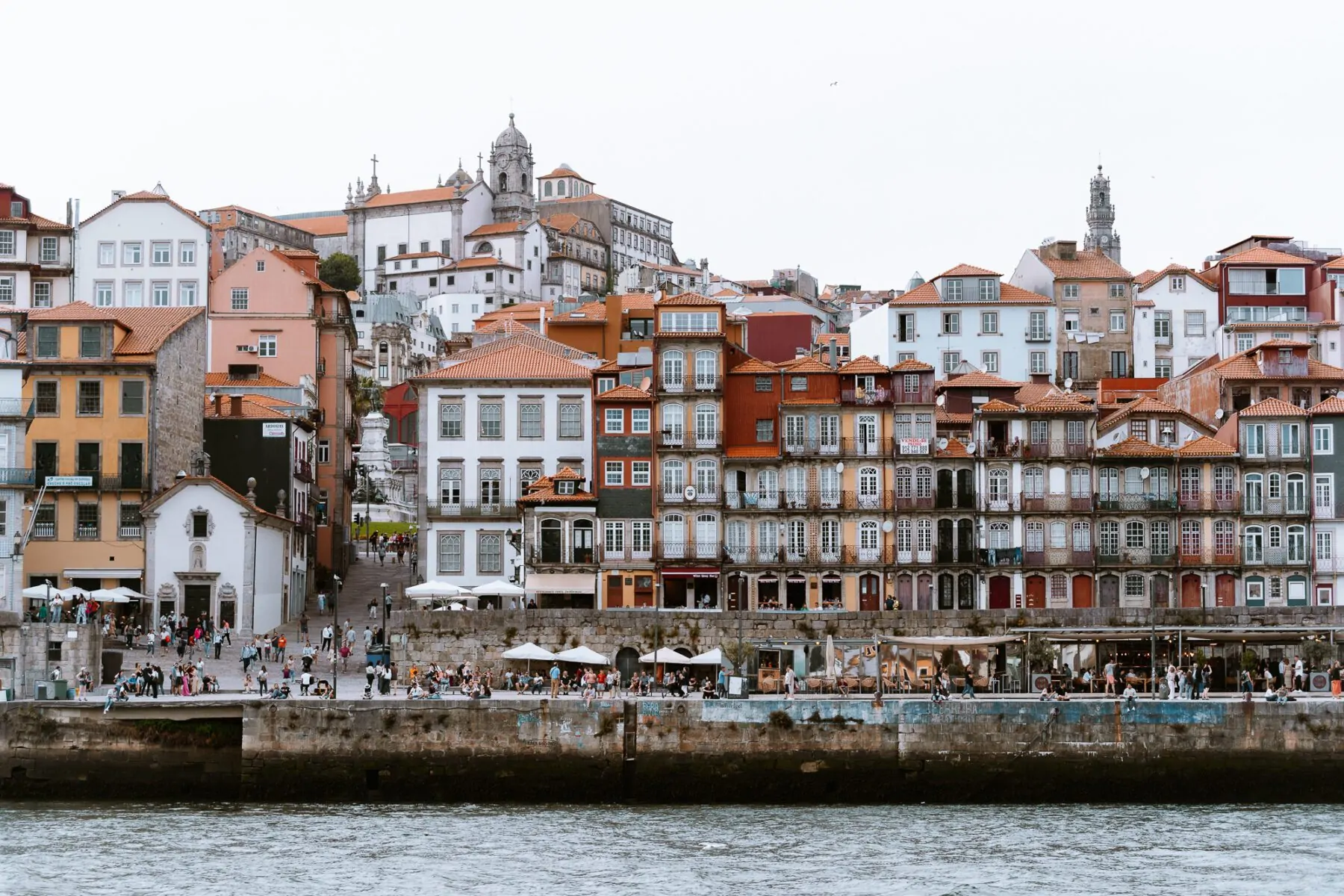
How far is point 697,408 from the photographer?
2857 inches

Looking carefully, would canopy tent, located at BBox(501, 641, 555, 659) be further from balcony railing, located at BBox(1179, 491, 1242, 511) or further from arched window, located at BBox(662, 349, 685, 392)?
balcony railing, located at BBox(1179, 491, 1242, 511)

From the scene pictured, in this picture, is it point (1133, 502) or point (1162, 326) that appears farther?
point (1162, 326)

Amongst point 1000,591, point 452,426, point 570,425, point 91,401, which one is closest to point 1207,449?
point 1000,591

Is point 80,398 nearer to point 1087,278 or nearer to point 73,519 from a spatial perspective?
point 73,519

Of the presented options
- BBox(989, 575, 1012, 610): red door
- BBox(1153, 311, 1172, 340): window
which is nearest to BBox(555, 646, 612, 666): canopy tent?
BBox(989, 575, 1012, 610): red door

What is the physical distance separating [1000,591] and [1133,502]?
5685 mm

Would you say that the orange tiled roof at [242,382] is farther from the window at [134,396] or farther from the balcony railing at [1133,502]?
the balcony railing at [1133,502]

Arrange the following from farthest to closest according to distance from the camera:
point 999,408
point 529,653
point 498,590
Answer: point 999,408 → point 498,590 → point 529,653

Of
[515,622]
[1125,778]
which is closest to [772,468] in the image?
[515,622]

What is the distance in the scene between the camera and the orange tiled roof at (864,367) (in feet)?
239

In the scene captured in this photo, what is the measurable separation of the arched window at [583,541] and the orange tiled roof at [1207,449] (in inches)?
826

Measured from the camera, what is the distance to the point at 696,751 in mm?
51938

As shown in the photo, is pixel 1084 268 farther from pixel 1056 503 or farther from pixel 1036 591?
pixel 1036 591

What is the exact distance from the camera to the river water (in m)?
41.9
